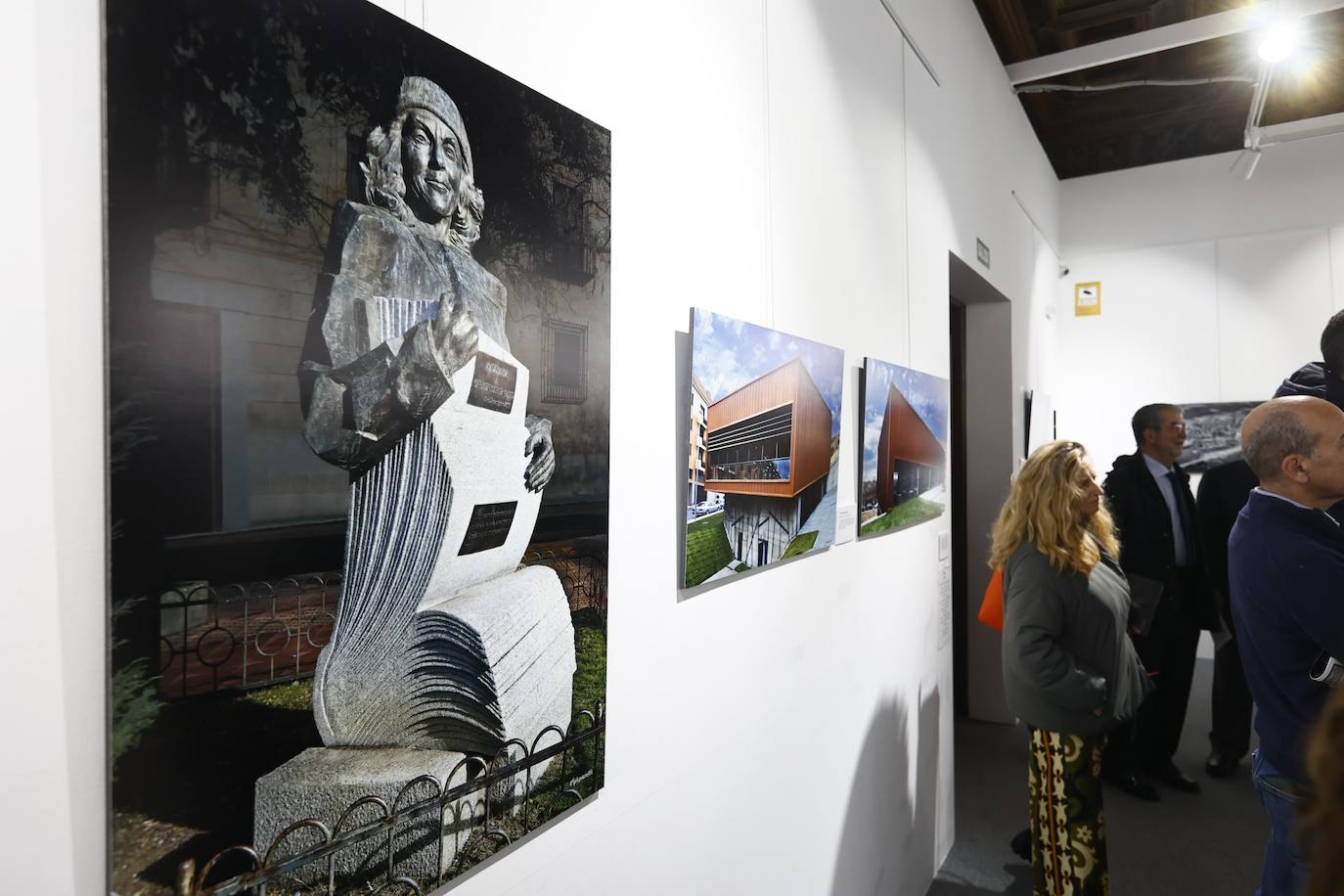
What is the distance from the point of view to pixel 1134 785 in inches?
149

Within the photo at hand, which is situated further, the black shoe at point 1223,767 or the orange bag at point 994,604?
the black shoe at point 1223,767

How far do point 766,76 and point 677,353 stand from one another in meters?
0.79

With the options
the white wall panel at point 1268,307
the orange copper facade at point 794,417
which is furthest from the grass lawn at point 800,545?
the white wall panel at point 1268,307

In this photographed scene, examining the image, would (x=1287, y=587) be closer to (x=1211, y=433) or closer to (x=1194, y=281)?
(x=1211, y=433)

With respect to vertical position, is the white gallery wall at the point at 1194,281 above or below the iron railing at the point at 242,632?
above

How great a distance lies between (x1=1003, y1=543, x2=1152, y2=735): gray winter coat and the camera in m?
2.35

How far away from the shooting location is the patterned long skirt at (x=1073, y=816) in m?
2.46

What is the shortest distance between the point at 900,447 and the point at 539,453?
1757 millimetres

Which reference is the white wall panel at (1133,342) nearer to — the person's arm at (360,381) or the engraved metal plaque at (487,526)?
the engraved metal plaque at (487,526)

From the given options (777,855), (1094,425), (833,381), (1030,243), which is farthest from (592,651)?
(1094,425)

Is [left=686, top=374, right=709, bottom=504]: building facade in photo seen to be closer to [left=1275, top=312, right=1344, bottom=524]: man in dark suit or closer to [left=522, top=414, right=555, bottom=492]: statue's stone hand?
[left=522, top=414, right=555, bottom=492]: statue's stone hand

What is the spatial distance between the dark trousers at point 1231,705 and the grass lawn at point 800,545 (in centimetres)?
331

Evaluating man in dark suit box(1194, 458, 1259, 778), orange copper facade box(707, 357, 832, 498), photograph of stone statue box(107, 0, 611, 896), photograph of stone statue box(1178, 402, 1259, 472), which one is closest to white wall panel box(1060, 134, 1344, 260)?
photograph of stone statue box(1178, 402, 1259, 472)

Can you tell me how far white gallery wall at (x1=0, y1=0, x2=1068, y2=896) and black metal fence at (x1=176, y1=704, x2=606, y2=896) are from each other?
0.22 feet
